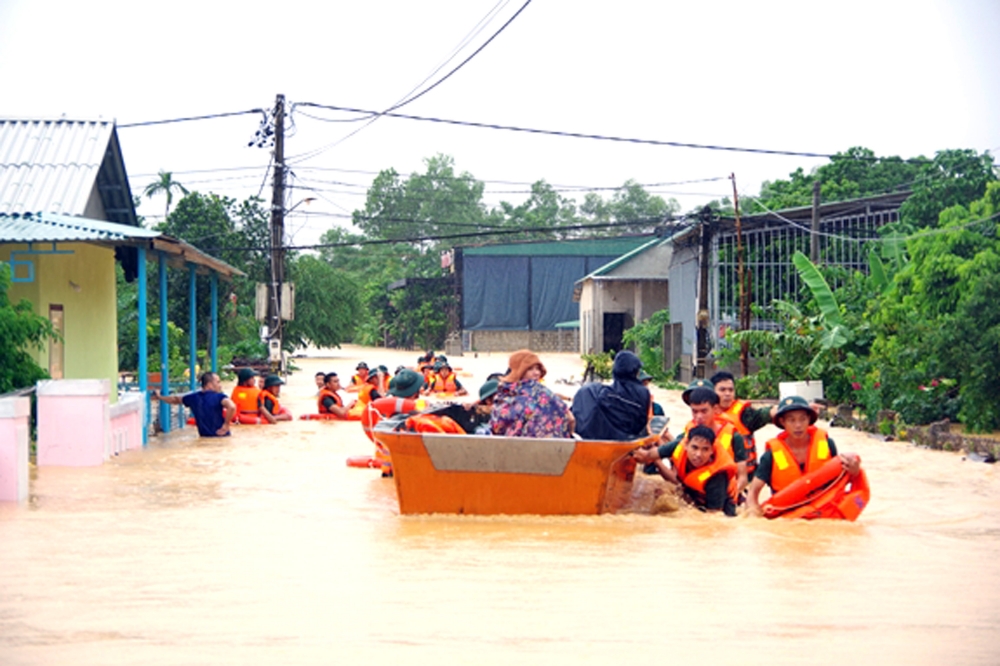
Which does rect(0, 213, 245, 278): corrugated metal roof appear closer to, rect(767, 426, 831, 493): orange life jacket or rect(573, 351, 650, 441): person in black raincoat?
rect(573, 351, 650, 441): person in black raincoat

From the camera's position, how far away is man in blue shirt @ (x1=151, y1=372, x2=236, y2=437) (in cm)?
1594

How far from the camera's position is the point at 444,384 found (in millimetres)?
23250

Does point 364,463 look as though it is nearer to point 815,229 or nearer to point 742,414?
point 742,414

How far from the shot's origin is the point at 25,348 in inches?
532

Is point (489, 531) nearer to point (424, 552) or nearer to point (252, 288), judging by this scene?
point (424, 552)

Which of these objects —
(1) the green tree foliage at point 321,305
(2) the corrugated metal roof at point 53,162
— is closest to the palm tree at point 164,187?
(1) the green tree foliage at point 321,305

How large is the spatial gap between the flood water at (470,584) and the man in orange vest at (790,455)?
37 centimetres

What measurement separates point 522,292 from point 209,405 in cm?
4130

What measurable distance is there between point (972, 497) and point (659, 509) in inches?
155

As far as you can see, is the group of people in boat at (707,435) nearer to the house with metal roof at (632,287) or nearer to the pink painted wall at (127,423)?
the pink painted wall at (127,423)

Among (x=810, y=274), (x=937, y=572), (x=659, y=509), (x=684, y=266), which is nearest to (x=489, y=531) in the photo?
(x=659, y=509)

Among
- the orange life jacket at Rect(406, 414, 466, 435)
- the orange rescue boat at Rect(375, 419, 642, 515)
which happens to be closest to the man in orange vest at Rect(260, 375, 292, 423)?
the orange life jacket at Rect(406, 414, 466, 435)

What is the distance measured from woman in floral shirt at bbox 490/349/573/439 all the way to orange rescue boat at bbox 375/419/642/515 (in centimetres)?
42

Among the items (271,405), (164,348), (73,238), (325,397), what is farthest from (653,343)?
(73,238)
